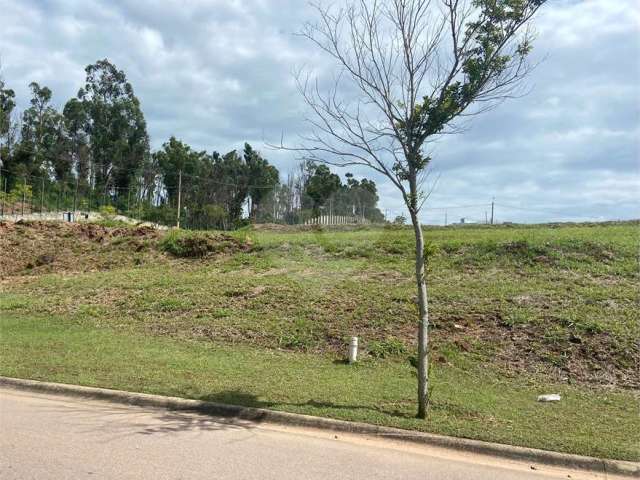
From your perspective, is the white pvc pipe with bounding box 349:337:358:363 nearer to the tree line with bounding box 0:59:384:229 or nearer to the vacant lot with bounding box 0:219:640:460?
the vacant lot with bounding box 0:219:640:460

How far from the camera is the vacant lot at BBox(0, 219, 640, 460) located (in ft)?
22.7

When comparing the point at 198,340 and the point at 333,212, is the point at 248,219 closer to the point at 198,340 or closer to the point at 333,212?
the point at 333,212

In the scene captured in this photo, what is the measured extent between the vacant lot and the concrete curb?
189 millimetres

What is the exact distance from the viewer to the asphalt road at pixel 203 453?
4680mm

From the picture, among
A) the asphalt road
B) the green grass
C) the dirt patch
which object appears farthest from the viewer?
the dirt patch

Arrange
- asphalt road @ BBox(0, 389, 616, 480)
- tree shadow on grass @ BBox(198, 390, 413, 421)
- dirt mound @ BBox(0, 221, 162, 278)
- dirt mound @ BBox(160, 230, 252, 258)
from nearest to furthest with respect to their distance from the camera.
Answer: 1. asphalt road @ BBox(0, 389, 616, 480)
2. tree shadow on grass @ BBox(198, 390, 413, 421)
3. dirt mound @ BBox(160, 230, 252, 258)
4. dirt mound @ BBox(0, 221, 162, 278)

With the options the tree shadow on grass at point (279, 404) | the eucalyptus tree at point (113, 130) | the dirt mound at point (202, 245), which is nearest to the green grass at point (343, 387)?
the tree shadow on grass at point (279, 404)

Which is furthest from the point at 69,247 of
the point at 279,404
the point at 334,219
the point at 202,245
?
the point at 334,219

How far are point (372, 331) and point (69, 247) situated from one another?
1565cm

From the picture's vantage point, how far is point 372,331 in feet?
34.8

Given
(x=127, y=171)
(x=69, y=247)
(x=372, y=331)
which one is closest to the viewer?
(x=372, y=331)

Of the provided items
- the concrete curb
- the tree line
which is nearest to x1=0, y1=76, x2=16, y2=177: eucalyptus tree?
the tree line

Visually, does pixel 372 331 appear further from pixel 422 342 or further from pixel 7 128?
pixel 7 128

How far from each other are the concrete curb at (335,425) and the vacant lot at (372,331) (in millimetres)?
189
